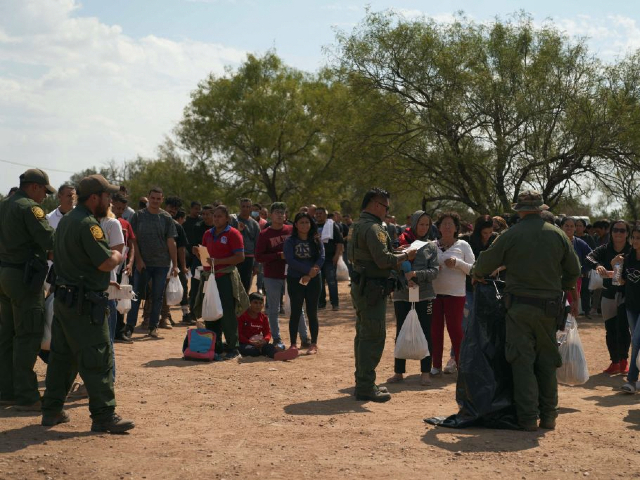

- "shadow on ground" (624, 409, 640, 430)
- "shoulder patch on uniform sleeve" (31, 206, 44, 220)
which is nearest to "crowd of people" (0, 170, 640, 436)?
"shoulder patch on uniform sleeve" (31, 206, 44, 220)

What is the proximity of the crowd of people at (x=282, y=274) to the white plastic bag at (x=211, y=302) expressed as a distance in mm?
102

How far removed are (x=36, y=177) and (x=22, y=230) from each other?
20.6 inches

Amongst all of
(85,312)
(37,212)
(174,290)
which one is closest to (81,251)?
(85,312)

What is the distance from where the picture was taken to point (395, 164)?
76.6ft

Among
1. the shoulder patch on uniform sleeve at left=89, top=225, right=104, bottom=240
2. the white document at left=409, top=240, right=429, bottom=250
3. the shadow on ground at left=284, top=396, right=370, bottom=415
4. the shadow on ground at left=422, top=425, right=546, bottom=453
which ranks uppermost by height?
the white document at left=409, top=240, right=429, bottom=250

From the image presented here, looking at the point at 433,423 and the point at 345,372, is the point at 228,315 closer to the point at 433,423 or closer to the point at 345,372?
the point at 345,372

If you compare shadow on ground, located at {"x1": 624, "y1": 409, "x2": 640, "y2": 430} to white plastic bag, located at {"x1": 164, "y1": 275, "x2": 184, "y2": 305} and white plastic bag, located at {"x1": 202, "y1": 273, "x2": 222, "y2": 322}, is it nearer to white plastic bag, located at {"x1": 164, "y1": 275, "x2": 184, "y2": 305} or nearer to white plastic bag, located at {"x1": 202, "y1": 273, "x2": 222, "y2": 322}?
white plastic bag, located at {"x1": 202, "y1": 273, "x2": 222, "y2": 322}

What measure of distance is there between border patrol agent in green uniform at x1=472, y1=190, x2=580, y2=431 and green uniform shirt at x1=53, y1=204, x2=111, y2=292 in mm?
3288

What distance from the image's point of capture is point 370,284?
25.9ft

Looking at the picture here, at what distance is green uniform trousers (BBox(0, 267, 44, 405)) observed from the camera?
7.21m

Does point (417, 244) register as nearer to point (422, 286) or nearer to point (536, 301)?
point (422, 286)

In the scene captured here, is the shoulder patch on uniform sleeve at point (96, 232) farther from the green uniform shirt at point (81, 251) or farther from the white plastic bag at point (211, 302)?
the white plastic bag at point (211, 302)

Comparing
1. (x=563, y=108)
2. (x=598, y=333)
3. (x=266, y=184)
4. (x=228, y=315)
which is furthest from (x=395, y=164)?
(x=266, y=184)

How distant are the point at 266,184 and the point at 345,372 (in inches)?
1497
